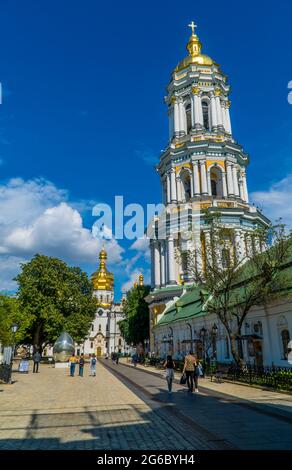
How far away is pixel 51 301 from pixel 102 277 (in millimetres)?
70723

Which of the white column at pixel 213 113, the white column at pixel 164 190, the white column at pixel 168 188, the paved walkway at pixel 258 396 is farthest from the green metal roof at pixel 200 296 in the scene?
the white column at pixel 213 113

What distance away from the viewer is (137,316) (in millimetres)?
61219

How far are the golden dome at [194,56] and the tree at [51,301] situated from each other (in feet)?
116

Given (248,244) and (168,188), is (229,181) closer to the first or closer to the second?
(168,188)

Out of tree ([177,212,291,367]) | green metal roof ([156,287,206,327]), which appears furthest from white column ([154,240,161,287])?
tree ([177,212,291,367])

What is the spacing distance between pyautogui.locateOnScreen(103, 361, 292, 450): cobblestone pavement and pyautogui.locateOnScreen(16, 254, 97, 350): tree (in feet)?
112

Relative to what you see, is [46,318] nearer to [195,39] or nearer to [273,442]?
[273,442]

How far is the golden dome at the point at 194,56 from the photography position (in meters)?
55.2

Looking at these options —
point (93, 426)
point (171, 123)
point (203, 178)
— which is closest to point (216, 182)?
point (203, 178)

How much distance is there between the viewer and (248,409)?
11680 millimetres

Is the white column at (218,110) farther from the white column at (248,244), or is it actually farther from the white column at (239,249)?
the white column at (248,244)

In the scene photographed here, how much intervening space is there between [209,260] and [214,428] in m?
18.1

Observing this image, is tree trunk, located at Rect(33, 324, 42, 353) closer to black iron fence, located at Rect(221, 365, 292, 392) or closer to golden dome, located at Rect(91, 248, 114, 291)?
black iron fence, located at Rect(221, 365, 292, 392)
